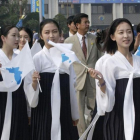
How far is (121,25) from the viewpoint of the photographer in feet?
12.6

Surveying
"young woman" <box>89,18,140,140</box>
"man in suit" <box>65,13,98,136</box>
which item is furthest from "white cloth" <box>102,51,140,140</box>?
"man in suit" <box>65,13,98,136</box>

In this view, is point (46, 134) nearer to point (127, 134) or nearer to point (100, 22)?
point (127, 134)

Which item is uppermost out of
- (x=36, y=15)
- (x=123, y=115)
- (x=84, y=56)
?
(x=36, y=15)

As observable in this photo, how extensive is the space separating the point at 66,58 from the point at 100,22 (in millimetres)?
49357

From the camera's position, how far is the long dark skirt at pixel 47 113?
4.22 meters

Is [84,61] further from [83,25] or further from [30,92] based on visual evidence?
[30,92]

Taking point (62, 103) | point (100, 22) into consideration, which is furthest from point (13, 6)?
point (62, 103)

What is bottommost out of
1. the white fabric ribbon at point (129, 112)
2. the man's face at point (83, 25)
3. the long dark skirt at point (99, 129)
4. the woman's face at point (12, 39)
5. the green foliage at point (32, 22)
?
the long dark skirt at point (99, 129)

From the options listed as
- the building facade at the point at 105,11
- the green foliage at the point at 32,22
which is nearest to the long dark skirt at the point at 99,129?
the green foliage at the point at 32,22

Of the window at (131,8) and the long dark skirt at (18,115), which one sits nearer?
the long dark skirt at (18,115)

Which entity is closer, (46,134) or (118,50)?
(118,50)

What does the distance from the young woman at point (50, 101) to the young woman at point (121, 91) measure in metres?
0.59

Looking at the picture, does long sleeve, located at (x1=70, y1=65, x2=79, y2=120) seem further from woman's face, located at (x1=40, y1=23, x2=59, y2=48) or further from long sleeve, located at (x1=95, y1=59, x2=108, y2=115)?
long sleeve, located at (x1=95, y1=59, x2=108, y2=115)

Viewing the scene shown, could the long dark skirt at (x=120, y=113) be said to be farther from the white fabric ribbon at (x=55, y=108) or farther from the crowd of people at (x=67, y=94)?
the white fabric ribbon at (x=55, y=108)
